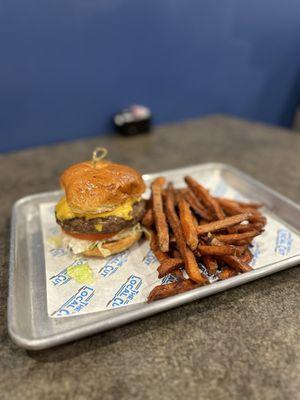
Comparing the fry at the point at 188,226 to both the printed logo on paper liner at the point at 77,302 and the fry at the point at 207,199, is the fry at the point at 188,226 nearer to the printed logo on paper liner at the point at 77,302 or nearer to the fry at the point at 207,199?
the fry at the point at 207,199

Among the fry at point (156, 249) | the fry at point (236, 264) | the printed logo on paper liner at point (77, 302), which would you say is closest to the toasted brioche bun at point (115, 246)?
the fry at point (156, 249)

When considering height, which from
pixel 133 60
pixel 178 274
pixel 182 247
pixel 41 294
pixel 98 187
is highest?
→ pixel 133 60

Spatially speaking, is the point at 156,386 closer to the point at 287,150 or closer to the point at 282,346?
the point at 282,346

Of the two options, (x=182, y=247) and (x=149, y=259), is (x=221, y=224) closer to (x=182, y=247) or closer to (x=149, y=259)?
(x=182, y=247)

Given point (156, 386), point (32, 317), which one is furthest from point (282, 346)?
point (32, 317)

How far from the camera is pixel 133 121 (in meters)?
3.71

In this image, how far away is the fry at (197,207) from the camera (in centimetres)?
179

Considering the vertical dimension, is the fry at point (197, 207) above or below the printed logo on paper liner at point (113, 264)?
above

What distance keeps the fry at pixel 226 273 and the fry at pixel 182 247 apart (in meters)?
0.09

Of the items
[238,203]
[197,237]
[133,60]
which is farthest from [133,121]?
[197,237]

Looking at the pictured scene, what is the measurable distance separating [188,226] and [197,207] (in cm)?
28

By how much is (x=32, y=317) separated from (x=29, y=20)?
2.75 metres

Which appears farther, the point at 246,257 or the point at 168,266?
the point at 246,257

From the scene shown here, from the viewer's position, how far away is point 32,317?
1.36 metres
